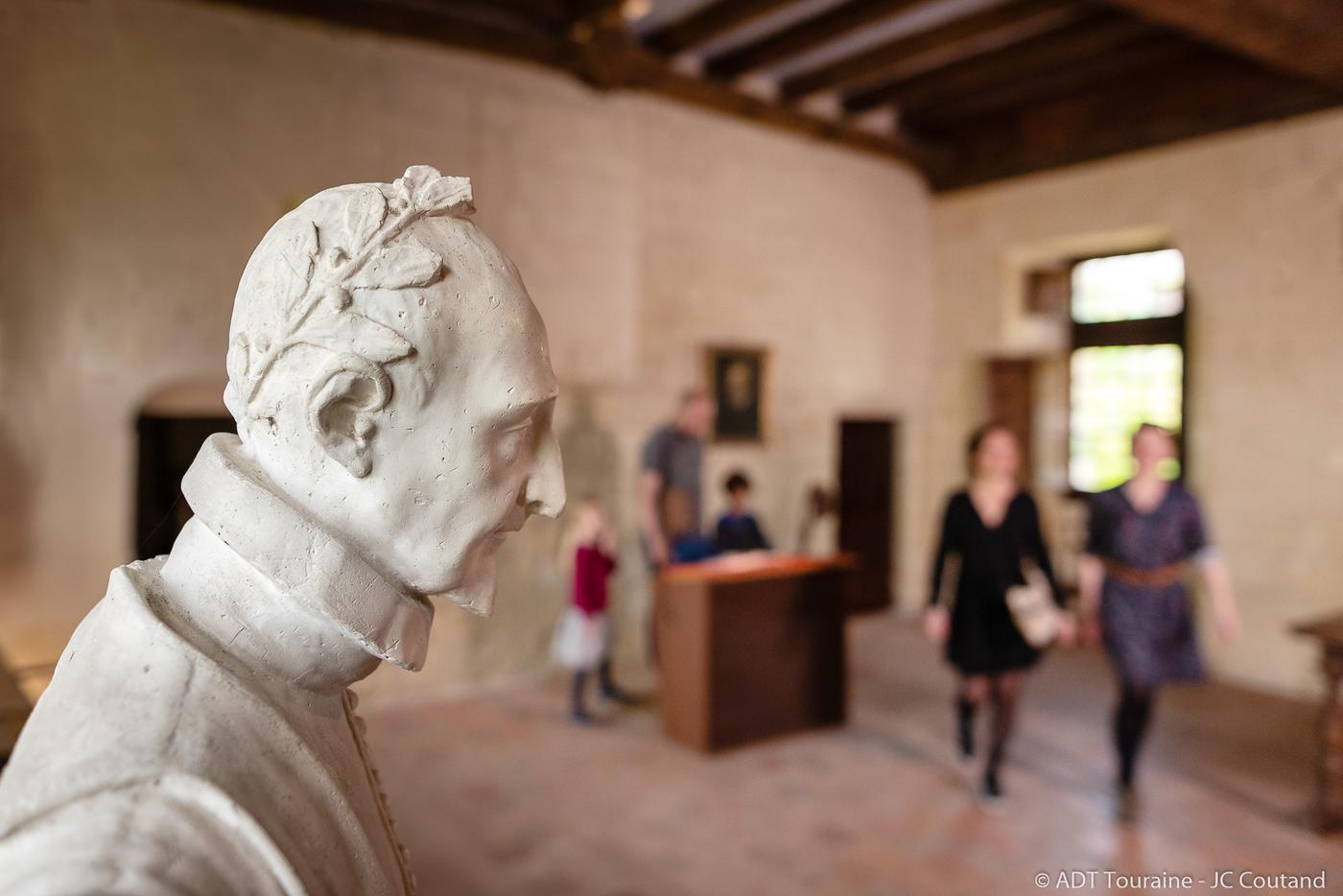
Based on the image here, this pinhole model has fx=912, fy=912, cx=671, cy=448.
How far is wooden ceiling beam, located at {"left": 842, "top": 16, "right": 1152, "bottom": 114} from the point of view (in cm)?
607

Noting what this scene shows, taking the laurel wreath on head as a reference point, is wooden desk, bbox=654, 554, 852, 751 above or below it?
below

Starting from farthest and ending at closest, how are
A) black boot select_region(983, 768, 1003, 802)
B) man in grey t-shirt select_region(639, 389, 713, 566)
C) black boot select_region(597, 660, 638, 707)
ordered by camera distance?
black boot select_region(597, 660, 638, 707) < man in grey t-shirt select_region(639, 389, 713, 566) < black boot select_region(983, 768, 1003, 802)

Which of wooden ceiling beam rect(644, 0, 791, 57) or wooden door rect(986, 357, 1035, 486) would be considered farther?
wooden door rect(986, 357, 1035, 486)

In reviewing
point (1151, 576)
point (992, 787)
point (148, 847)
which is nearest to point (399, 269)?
point (148, 847)

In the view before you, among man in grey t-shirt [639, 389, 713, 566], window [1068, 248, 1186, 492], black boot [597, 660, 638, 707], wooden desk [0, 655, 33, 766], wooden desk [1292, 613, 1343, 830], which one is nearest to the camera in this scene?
wooden desk [0, 655, 33, 766]

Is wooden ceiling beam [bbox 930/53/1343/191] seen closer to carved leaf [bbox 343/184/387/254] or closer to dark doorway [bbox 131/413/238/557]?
dark doorway [bbox 131/413/238/557]

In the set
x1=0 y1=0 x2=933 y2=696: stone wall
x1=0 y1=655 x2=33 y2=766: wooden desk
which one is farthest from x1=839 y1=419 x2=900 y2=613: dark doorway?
x1=0 y1=655 x2=33 y2=766: wooden desk

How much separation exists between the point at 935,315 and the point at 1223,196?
2594 millimetres

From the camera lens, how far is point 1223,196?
657cm

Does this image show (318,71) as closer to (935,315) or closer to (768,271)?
(768,271)

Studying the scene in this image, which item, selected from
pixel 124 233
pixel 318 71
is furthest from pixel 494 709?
pixel 318 71

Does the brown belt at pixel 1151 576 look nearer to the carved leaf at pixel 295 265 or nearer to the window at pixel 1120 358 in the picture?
the window at pixel 1120 358

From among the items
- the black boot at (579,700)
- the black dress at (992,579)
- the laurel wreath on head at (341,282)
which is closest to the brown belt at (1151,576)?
the black dress at (992,579)

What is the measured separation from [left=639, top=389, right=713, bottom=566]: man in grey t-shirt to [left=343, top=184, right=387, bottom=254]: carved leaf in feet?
14.1
